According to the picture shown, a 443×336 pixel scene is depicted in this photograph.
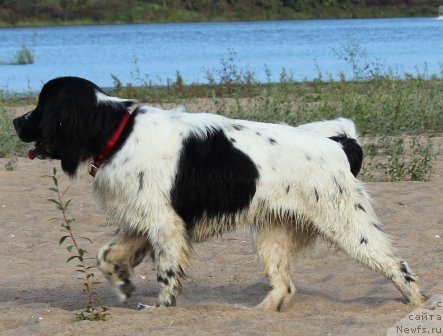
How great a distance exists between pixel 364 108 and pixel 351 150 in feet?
22.5

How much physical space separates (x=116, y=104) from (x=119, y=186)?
20.5 inches

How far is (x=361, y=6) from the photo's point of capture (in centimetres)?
7450

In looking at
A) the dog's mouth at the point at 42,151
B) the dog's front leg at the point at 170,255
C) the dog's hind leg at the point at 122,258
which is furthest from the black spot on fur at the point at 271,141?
the dog's mouth at the point at 42,151

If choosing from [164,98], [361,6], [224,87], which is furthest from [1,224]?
[361,6]

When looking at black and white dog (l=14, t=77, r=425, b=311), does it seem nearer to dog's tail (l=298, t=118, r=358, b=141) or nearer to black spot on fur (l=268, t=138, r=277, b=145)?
black spot on fur (l=268, t=138, r=277, b=145)

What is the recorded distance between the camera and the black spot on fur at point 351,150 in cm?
662

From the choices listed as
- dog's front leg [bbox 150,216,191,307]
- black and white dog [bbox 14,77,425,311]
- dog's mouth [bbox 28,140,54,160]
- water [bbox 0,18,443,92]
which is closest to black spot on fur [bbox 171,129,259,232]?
black and white dog [bbox 14,77,425,311]

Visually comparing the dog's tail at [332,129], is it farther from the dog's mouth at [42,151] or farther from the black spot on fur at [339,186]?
the dog's mouth at [42,151]

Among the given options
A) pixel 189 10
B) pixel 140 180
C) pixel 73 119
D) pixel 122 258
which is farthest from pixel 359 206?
pixel 189 10

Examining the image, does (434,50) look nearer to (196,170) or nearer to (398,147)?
(398,147)

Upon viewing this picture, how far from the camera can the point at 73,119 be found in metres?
6.26

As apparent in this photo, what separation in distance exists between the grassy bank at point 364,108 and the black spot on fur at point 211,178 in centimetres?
440

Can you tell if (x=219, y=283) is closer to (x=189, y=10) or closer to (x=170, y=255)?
(x=170, y=255)

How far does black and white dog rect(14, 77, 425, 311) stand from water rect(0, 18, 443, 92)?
12.9 m
